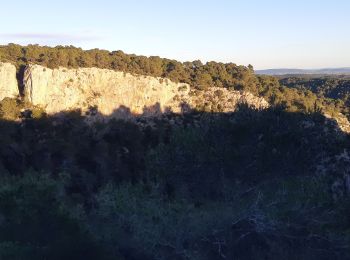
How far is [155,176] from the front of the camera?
16109mm

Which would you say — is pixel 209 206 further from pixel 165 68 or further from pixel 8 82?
pixel 165 68

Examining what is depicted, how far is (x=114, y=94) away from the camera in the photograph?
158 ft

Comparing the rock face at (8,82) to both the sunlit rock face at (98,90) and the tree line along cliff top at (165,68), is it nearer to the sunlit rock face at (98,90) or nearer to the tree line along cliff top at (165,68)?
the sunlit rock face at (98,90)

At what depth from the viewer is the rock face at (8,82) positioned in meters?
42.8

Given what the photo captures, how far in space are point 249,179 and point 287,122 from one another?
2.22 metres

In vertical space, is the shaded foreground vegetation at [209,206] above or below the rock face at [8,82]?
below

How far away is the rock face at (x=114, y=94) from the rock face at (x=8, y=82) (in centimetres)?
97

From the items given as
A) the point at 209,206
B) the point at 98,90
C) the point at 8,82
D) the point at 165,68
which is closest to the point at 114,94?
the point at 98,90

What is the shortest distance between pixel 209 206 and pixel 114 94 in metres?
35.3

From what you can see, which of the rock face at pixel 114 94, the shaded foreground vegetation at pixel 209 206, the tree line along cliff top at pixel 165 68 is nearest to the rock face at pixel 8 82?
the rock face at pixel 114 94

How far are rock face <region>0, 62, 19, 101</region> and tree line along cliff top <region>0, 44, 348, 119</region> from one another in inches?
74.7

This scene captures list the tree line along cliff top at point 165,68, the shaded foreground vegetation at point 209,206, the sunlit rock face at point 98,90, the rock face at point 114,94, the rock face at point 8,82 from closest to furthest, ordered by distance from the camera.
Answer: the shaded foreground vegetation at point 209,206 < the rock face at point 8,82 < the sunlit rock face at point 98,90 < the rock face at point 114,94 < the tree line along cliff top at point 165,68

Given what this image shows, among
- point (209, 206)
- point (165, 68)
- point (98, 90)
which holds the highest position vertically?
point (165, 68)

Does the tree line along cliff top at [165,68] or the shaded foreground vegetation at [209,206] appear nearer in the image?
the shaded foreground vegetation at [209,206]
